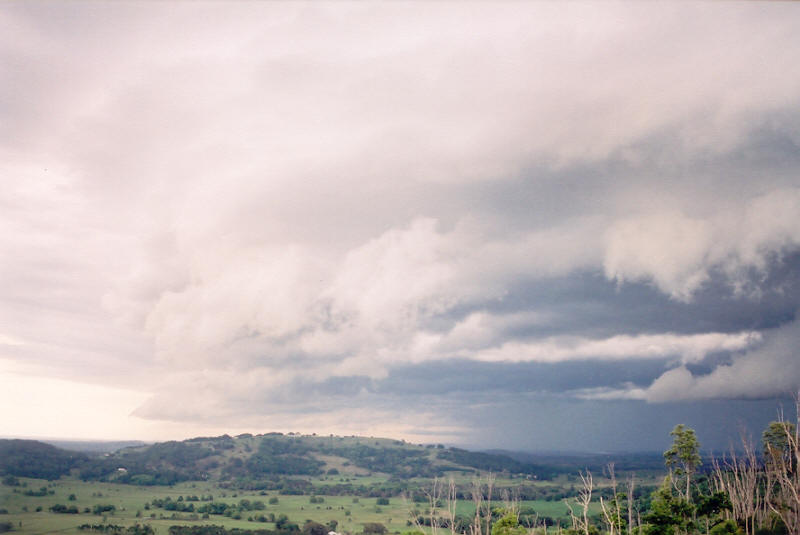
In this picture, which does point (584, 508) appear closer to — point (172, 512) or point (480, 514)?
point (480, 514)

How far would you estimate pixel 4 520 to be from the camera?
299 feet

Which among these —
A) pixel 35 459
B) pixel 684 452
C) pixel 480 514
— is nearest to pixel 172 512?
pixel 35 459

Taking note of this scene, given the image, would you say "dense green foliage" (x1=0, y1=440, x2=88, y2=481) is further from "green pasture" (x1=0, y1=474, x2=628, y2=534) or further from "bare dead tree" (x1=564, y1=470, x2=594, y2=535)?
"bare dead tree" (x1=564, y1=470, x2=594, y2=535)

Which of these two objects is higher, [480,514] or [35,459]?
[35,459]

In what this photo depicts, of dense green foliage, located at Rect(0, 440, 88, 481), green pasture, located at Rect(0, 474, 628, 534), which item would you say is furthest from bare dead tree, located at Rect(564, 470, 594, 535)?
dense green foliage, located at Rect(0, 440, 88, 481)

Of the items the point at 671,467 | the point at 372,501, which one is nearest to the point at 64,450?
the point at 372,501

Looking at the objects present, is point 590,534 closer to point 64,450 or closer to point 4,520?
point 4,520

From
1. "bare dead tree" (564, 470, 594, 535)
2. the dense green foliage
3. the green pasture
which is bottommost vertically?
the green pasture

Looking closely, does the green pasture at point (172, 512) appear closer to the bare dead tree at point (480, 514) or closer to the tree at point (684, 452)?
the bare dead tree at point (480, 514)

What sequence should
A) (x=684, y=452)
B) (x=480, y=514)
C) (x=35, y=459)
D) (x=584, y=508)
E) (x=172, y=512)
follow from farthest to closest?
(x=172, y=512), (x=35, y=459), (x=480, y=514), (x=684, y=452), (x=584, y=508)

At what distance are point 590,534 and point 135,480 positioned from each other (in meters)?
183

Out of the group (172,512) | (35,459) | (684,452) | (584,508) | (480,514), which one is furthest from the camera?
(172,512)

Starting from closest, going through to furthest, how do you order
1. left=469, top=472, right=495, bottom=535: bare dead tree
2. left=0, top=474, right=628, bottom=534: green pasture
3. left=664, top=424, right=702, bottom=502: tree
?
left=469, top=472, right=495, bottom=535: bare dead tree
left=664, top=424, right=702, bottom=502: tree
left=0, top=474, right=628, bottom=534: green pasture

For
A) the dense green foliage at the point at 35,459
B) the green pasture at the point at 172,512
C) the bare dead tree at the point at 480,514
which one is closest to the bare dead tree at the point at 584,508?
the bare dead tree at the point at 480,514
